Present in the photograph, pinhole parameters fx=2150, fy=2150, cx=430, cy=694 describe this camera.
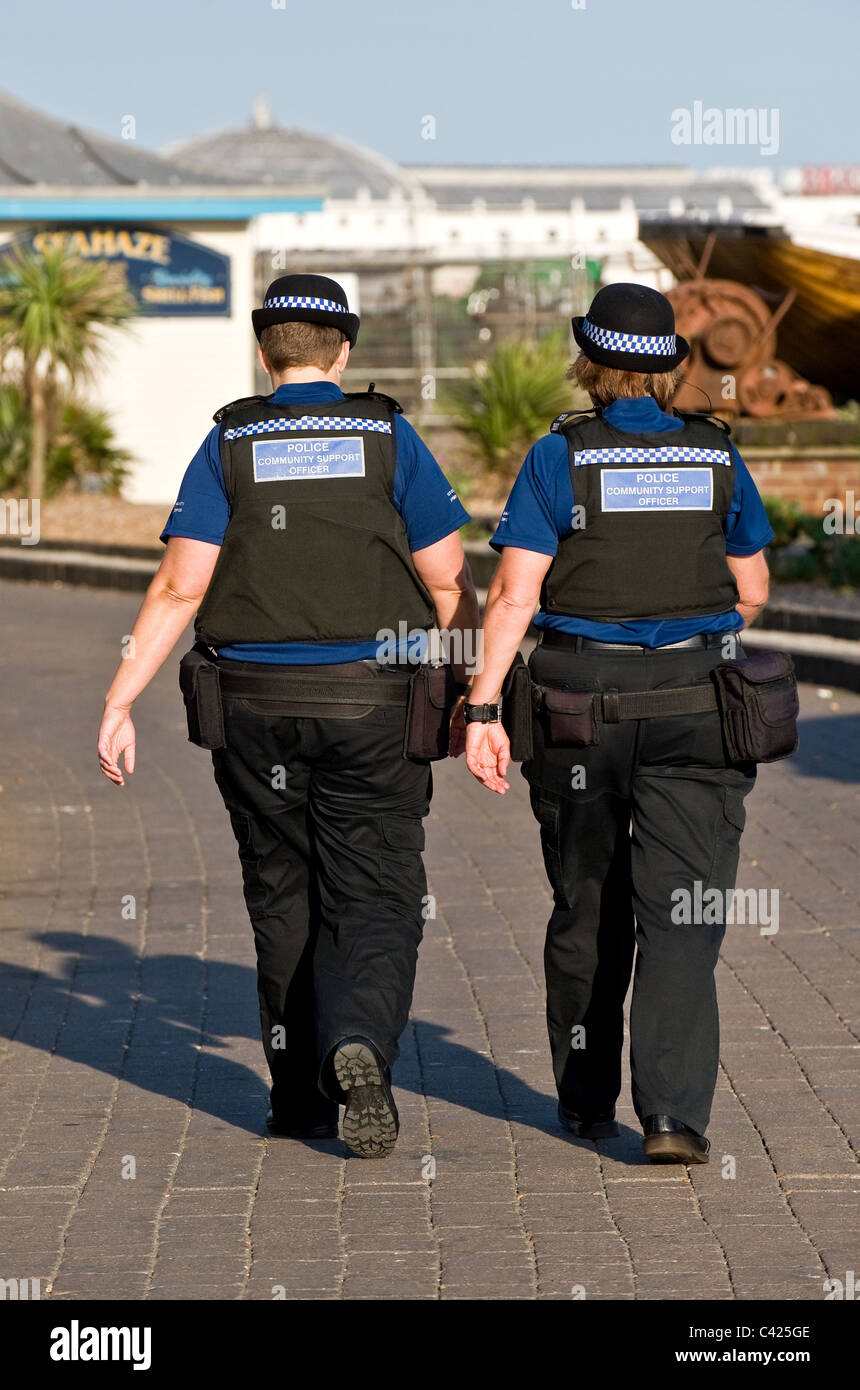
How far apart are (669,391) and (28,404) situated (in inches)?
886

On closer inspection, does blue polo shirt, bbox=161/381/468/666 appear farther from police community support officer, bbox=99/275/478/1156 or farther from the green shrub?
the green shrub

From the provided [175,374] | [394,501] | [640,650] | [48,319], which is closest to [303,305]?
[394,501]

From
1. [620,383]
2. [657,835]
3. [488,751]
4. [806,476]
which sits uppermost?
[620,383]

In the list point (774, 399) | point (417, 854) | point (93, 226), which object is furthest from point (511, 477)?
point (417, 854)

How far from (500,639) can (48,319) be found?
2165 cm

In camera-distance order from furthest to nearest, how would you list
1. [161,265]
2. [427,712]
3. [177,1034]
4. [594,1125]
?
[161,265] → [177,1034] → [594,1125] → [427,712]

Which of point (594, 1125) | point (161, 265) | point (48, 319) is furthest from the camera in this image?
point (161, 265)

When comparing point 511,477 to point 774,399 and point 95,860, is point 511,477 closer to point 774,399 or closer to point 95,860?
point 774,399

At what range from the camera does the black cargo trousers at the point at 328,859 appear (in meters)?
4.78

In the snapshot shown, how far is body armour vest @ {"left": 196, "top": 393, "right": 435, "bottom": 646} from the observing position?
4.74 metres

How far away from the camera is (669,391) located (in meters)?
4.79

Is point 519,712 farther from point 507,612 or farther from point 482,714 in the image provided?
point 507,612

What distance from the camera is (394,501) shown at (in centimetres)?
482

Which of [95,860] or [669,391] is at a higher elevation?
[669,391]
